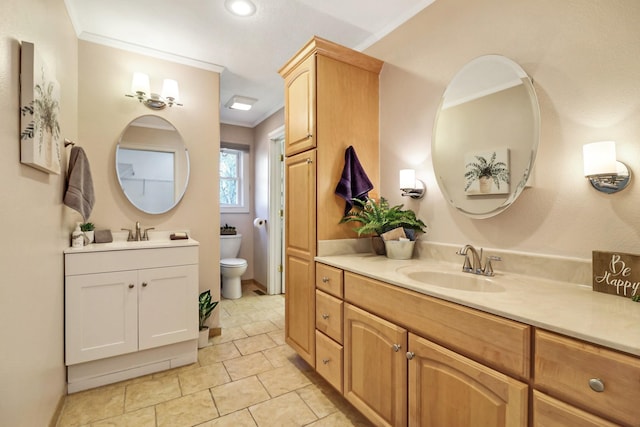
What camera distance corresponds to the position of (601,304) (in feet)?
3.30

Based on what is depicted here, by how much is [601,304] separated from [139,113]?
3154 mm

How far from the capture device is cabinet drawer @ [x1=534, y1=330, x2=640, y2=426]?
69cm

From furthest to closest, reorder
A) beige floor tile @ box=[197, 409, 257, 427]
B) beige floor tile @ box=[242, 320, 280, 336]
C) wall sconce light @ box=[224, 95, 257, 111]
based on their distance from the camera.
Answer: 1. wall sconce light @ box=[224, 95, 257, 111]
2. beige floor tile @ box=[242, 320, 280, 336]
3. beige floor tile @ box=[197, 409, 257, 427]

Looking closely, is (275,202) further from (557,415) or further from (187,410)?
(557,415)

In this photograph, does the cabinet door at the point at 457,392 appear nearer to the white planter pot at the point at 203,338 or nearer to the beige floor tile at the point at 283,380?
the beige floor tile at the point at 283,380

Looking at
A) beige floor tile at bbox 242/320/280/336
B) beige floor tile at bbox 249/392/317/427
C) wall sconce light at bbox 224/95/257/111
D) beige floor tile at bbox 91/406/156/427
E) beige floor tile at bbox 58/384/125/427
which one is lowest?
beige floor tile at bbox 58/384/125/427

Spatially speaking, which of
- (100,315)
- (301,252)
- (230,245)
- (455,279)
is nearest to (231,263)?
(230,245)

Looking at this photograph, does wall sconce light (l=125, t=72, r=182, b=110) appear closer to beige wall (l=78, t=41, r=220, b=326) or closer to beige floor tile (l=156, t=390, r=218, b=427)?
beige wall (l=78, t=41, r=220, b=326)

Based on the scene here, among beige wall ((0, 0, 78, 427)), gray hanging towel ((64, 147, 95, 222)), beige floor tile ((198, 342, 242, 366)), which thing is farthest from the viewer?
beige floor tile ((198, 342, 242, 366))

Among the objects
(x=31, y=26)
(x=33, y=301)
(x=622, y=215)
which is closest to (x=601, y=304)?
(x=622, y=215)

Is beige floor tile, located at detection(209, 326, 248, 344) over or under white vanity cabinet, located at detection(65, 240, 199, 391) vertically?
under

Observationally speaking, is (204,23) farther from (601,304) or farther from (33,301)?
(601,304)

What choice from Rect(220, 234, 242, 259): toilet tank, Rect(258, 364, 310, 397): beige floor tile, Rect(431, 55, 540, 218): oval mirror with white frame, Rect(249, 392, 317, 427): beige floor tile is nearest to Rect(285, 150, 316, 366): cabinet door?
Rect(258, 364, 310, 397): beige floor tile

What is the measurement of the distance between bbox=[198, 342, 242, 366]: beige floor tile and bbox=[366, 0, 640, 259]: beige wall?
186 cm
